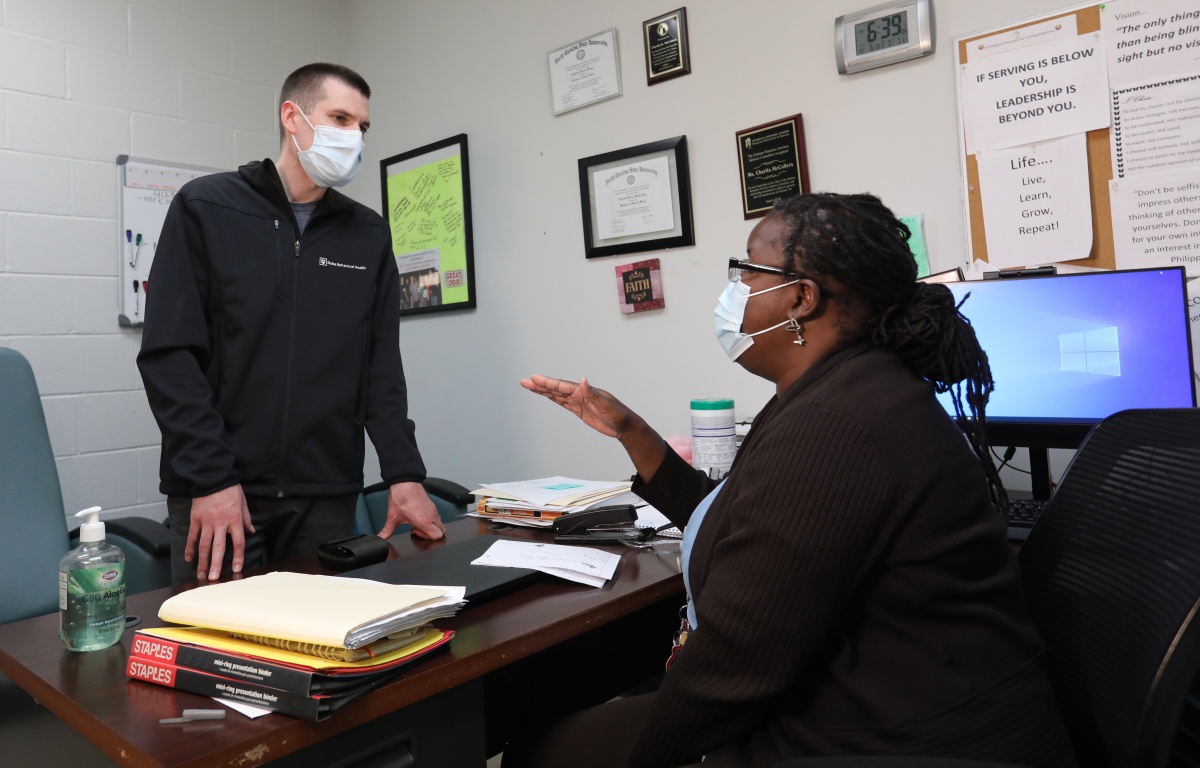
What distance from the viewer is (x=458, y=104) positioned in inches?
112

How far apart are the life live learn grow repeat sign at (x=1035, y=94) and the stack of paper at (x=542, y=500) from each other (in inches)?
43.2

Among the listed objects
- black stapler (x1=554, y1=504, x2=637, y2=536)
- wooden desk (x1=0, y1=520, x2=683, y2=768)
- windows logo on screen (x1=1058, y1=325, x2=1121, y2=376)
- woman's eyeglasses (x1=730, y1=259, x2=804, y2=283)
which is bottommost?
wooden desk (x1=0, y1=520, x2=683, y2=768)

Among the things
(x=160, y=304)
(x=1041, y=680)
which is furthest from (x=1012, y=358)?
(x=160, y=304)

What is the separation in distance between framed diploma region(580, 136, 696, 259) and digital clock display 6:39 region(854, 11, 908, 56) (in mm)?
523

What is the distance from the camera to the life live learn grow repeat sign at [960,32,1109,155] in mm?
1621

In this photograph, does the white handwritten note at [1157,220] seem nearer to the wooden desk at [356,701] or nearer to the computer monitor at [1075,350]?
the computer monitor at [1075,350]

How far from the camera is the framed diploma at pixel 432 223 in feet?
9.25

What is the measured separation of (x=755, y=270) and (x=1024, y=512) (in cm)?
72

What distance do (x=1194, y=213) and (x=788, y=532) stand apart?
4.06 ft

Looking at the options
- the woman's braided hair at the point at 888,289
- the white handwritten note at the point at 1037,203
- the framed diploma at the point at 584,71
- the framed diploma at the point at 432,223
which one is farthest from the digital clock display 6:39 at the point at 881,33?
the framed diploma at the point at 432,223

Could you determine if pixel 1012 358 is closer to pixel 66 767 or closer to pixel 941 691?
pixel 941 691

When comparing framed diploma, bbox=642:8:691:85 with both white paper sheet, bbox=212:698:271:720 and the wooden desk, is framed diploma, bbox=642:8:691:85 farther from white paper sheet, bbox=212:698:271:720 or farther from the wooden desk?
white paper sheet, bbox=212:698:271:720

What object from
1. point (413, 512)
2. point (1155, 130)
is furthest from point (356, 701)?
point (1155, 130)

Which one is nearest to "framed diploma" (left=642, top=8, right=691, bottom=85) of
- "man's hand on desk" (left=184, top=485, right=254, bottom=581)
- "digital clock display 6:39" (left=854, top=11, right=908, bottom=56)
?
"digital clock display 6:39" (left=854, top=11, right=908, bottom=56)
